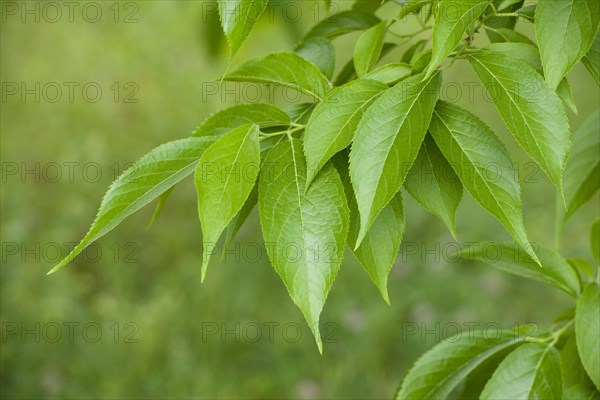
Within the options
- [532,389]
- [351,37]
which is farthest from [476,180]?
Result: [351,37]

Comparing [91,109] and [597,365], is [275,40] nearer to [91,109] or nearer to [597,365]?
[91,109]

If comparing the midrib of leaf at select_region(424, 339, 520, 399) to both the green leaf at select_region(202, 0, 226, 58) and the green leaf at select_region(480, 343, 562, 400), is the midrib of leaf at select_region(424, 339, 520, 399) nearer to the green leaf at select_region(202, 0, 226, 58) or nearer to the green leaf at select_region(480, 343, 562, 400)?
the green leaf at select_region(480, 343, 562, 400)

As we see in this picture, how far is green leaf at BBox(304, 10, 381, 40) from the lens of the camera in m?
0.93

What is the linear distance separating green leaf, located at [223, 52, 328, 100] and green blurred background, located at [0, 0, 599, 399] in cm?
116

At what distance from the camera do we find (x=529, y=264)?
94 cm

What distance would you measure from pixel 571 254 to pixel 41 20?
3.02 m

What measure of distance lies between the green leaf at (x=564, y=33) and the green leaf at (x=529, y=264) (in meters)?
0.33

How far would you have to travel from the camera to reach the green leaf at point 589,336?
814mm

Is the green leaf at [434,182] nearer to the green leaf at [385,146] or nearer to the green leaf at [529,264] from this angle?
the green leaf at [385,146]

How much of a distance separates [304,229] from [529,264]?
406 millimetres

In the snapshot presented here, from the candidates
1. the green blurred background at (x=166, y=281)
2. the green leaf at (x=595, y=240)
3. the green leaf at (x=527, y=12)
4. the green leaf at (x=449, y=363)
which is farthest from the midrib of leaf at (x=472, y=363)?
the green blurred background at (x=166, y=281)

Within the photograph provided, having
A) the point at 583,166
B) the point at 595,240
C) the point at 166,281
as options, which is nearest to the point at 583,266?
the point at 595,240

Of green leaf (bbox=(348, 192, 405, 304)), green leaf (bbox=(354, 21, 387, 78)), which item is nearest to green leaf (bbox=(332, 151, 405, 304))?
green leaf (bbox=(348, 192, 405, 304))

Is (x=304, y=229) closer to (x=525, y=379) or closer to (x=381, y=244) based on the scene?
(x=381, y=244)
